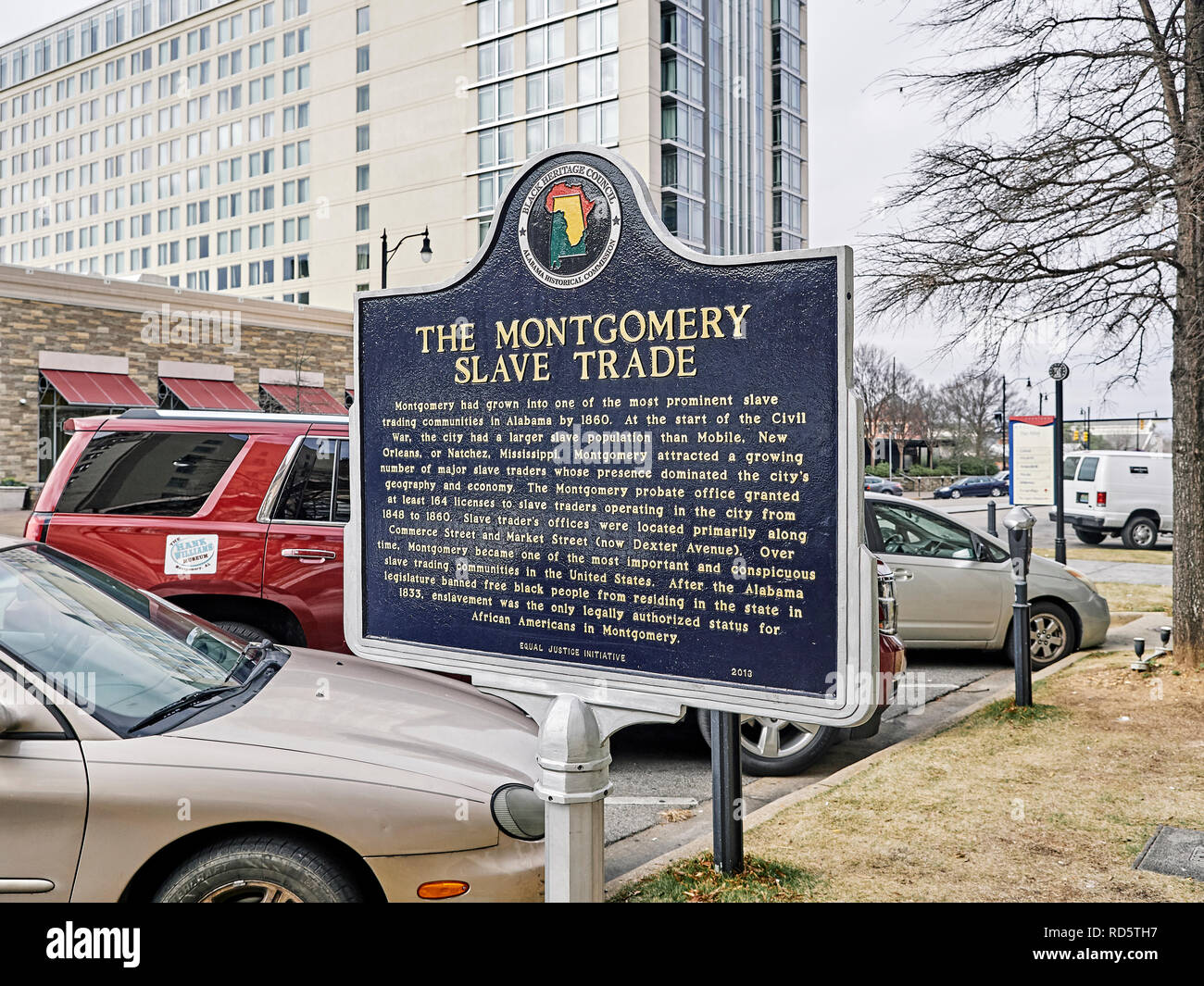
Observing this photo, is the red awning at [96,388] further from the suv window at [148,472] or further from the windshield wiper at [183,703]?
the windshield wiper at [183,703]

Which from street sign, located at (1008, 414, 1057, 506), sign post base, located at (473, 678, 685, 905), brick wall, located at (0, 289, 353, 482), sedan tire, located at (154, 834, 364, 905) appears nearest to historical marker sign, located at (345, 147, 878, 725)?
sign post base, located at (473, 678, 685, 905)

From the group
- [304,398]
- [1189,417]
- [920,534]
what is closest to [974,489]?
[304,398]

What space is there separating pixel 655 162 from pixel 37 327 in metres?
29.1

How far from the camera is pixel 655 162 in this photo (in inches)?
1850

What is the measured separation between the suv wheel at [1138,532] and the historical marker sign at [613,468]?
21.6 metres

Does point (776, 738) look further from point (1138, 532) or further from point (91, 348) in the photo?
point (91, 348)

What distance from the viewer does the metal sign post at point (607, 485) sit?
251cm

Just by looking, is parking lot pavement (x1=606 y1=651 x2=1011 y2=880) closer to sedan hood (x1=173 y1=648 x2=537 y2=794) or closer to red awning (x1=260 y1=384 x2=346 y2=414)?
sedan hood (x1=173 y1=648 x2=537 y2=794)

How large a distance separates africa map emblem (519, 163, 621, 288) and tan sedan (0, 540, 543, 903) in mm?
1620

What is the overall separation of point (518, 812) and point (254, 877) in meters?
0.81

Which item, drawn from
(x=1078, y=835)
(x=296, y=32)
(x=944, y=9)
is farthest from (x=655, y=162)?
(x=1078, y=835)

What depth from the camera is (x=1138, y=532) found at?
2122 centimetres

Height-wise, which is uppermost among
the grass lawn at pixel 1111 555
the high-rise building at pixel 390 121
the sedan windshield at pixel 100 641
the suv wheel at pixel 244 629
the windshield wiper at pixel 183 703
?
the high-rise building at pixel 390 121

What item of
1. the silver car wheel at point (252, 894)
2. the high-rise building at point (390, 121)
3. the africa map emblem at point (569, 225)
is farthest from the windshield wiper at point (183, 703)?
the high-rise building at point (390, 121)
